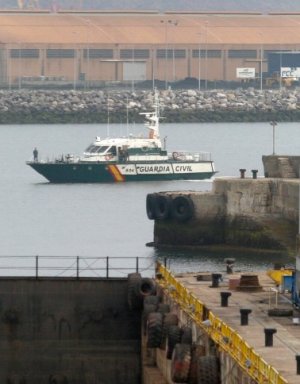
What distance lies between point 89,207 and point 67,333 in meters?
46.8

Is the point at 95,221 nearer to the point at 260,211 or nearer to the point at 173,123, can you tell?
A: the point at 260,211

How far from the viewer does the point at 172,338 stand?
29906mm

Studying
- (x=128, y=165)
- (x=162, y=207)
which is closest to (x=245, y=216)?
(x=162, y=207)

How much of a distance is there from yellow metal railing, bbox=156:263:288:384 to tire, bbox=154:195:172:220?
25464 millimetres

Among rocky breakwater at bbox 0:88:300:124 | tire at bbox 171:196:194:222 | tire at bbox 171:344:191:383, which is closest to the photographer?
tire at bbox 171:344:191:383

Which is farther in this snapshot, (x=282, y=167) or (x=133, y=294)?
(x=282, y=167)

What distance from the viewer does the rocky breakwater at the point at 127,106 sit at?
185625mm

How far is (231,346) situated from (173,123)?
15810 centimetres

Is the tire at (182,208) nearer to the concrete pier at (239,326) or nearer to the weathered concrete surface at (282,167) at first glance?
the weathered concrete surface at (282,167)

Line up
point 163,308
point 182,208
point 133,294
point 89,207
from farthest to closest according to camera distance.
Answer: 1. point 89,207
2. point 182,208
3. point 133,294
4. point 163,308

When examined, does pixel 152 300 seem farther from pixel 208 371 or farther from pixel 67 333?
pixel 208 371

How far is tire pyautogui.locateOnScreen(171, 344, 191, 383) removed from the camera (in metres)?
27.7

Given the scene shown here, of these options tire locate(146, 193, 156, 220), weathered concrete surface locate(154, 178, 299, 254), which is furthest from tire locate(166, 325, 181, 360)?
tire locate(146, 193, 156, 220)

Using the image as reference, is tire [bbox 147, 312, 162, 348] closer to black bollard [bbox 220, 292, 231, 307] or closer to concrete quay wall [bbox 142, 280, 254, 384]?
concrete quay wall [bbox 142, 280, 254, 384]
